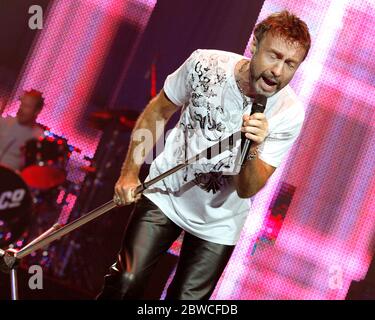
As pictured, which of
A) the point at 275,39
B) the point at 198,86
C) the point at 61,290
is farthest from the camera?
the point at 61,290

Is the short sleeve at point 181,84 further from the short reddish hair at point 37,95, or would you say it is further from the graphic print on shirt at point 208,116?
the short reddish hair at point 37,95

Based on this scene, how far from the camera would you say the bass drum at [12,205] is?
11.4ft

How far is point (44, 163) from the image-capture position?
11.7 ft

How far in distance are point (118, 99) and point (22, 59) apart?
0.65m

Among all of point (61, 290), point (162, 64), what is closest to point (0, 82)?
point (162, 64)

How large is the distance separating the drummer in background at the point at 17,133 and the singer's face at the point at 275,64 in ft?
6.06

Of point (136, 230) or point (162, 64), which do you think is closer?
point (136, 230)

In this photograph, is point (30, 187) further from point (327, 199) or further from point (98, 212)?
point (327, 199)

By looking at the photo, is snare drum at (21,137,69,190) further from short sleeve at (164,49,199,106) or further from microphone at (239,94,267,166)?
microphone at (239,94,267,166)

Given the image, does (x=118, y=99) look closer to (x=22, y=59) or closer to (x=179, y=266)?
(x=22, y=59)

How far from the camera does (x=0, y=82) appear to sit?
3.68 meters

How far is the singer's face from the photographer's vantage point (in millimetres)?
2119

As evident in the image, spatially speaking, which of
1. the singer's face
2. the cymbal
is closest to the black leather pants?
the singer's face

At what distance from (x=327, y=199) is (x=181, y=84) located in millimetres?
1649
